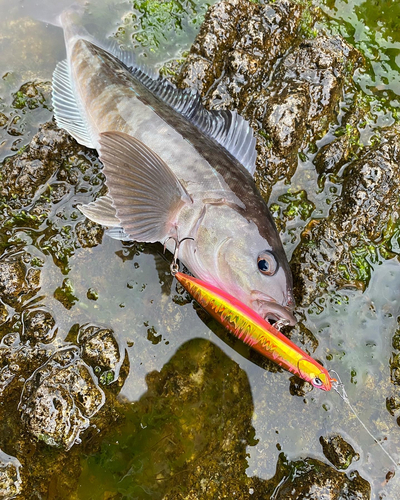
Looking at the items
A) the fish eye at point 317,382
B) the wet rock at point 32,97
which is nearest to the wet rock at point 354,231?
the fish eye at point 317,382

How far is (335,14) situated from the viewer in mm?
4523

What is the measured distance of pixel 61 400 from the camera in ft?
10.2

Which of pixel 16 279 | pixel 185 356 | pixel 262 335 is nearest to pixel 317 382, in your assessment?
pixel 262 335

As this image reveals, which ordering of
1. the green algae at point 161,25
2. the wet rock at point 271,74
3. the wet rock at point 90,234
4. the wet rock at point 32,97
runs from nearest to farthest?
the wet rock at point 90,234
the wet rock at point 271,74
the wet rock at point 32,97
the green algae at point 161,25

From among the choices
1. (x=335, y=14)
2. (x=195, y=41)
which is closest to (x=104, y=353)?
(x=195, y=41)

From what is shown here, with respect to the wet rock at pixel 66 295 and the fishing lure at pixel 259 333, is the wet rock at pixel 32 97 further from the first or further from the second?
the fishing lure at pixel 259 333

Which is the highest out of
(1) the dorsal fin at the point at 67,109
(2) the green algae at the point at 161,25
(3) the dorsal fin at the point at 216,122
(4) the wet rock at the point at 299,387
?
(2) the green algae at the point at 161,25

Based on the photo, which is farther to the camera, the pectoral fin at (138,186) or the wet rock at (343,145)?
the wet rock at (343,145)

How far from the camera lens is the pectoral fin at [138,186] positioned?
3.19m

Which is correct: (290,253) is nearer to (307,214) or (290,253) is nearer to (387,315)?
(307,214)

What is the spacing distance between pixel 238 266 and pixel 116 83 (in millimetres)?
2281

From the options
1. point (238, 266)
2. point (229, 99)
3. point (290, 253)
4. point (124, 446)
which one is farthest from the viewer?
point (229, 99)

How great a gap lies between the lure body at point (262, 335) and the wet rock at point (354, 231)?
791 mm

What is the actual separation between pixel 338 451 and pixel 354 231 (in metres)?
1.94
